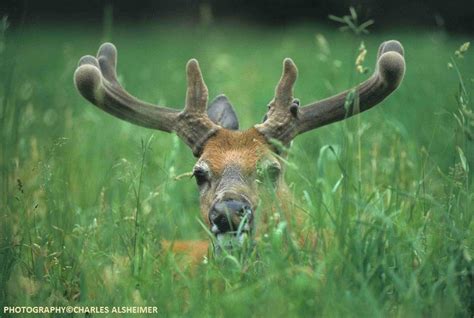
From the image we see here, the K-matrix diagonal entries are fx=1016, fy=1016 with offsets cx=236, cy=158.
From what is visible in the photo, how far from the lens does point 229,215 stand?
4988 millimetres

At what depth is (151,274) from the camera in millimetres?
4711

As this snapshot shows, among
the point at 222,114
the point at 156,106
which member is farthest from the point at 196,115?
the point at 222,114

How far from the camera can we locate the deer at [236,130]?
5398 millimetres

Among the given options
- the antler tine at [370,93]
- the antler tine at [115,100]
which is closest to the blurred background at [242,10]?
the antler tine at [115,100]

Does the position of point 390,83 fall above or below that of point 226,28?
below

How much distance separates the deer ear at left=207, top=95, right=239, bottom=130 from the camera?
6.09m

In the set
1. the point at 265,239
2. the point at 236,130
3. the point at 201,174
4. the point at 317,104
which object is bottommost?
the point at 265,239

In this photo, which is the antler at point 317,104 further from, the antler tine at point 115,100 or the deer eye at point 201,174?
the antler tine at point 115,100

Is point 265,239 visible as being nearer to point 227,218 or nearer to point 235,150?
point 227,218

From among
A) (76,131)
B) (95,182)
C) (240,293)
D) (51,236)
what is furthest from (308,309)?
(76,131)

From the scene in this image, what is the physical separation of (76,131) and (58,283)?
440 cm

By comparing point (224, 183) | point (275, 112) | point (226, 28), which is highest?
point (226, 28)

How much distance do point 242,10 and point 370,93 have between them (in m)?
22.7

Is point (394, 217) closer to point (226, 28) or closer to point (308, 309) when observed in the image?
point (308, 309)
